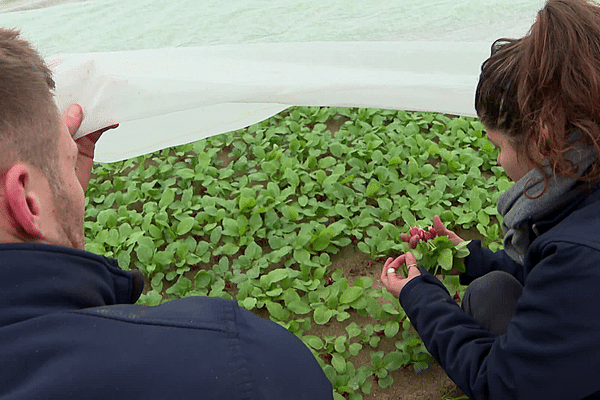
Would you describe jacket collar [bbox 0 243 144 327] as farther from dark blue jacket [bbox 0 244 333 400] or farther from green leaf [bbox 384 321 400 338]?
green leaf [bbox 384 321 400 338]

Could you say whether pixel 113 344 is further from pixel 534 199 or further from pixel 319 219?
pixel 319 219

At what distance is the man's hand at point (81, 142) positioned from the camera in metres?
1.17

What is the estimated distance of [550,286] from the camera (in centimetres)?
91

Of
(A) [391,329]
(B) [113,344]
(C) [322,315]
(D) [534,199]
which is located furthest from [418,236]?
(B) [113,344]

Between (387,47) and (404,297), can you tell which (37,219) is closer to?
(404,297)

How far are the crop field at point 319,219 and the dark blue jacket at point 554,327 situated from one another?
408 millimetres

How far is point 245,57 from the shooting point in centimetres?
148

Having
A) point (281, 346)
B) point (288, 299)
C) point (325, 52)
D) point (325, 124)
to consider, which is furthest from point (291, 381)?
point (325, 124)

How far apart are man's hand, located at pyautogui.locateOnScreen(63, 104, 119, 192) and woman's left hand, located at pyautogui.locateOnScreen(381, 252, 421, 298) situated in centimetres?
84

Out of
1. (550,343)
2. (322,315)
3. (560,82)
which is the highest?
(560,82)

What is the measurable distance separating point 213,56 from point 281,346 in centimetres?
95

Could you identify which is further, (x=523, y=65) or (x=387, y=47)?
(x=387, y=47)

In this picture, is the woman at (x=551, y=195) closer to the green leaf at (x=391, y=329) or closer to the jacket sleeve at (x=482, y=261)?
the jacket sleeve at (x=482, y=261)

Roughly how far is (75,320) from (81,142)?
0.71 m
